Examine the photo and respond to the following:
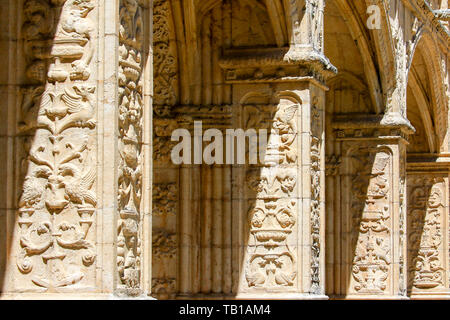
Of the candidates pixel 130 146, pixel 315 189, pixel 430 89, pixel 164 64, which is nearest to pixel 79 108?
pixel 130 146

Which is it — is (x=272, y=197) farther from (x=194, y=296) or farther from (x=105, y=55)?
(x=105, y=55)

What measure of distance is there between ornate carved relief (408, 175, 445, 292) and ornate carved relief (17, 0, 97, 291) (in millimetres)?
12605

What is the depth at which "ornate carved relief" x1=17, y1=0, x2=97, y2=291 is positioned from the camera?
7.29m

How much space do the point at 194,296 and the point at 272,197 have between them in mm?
1264

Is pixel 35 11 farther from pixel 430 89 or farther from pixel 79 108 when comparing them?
pixel 430 89

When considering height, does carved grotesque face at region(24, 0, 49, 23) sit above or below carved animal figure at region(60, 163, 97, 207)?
above

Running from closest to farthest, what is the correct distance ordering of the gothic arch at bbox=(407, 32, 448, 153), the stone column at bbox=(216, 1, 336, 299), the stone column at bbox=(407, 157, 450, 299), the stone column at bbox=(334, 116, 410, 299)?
the stone column at bbox=(216, 1, 336, 299) < the stone column at bbox=(334, 116, 410, 299) < the gothic arch at bbox=(407, 32, 448, 153) < the stone column at bbox=(407, 157, 450, 299)

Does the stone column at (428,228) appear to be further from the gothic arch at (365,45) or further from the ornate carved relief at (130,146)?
the ornate carved relief at (130,146)

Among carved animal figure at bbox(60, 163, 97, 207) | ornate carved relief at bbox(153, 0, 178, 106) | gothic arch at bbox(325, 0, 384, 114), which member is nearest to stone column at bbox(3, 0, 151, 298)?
carved animal figure at bbox(60, 163, 97, 207)

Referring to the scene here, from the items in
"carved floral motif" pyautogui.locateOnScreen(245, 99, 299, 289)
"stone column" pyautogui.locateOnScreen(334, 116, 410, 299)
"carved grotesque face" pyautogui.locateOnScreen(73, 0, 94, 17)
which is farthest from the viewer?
"stone column" pyautogui.locateOnScreen(334, 116, 410, 299)

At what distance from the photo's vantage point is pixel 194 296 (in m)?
12.1

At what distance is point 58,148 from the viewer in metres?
7.38

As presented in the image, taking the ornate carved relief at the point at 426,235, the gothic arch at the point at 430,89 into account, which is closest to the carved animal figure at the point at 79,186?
the gothic arch at the point at 430,89

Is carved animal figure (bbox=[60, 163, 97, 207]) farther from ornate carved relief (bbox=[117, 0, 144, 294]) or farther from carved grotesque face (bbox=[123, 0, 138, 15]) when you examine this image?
carved grotesque face (bbox=[123, 0, 138, 15])
